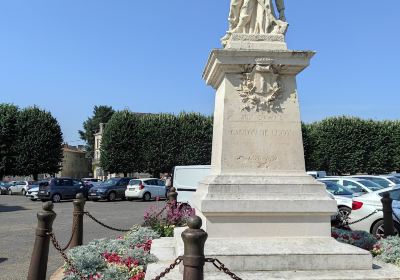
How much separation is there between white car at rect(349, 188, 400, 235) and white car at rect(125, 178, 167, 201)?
814 inches

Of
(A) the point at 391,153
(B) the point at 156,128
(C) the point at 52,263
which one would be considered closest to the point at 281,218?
(C) the point at 52,263

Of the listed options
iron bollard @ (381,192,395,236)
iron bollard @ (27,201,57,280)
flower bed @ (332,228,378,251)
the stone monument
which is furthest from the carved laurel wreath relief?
iron bollard @ (381,192,395,236)

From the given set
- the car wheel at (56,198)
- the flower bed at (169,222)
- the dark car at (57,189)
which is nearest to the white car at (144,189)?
the dark car at (57,189)

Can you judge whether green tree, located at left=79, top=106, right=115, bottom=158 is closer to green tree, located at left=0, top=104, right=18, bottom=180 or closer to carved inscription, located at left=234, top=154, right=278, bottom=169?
green tree, located at left=0, top=104, right=18, bottom=180

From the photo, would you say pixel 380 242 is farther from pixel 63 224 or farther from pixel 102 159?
pixel 102 159

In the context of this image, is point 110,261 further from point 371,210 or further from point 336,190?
point 336,190

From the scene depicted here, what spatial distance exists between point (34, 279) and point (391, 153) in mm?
40943

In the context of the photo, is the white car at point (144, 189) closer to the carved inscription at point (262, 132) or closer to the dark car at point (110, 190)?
the dark car at point (110, 190)

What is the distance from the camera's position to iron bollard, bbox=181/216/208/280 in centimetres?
360

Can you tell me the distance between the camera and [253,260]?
544 cm

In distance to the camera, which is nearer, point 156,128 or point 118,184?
point 118,184

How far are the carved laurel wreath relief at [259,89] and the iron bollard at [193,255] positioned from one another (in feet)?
10.3

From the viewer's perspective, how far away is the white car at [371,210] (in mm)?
11367

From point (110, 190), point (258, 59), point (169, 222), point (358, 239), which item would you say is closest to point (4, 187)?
point (110, 190)
